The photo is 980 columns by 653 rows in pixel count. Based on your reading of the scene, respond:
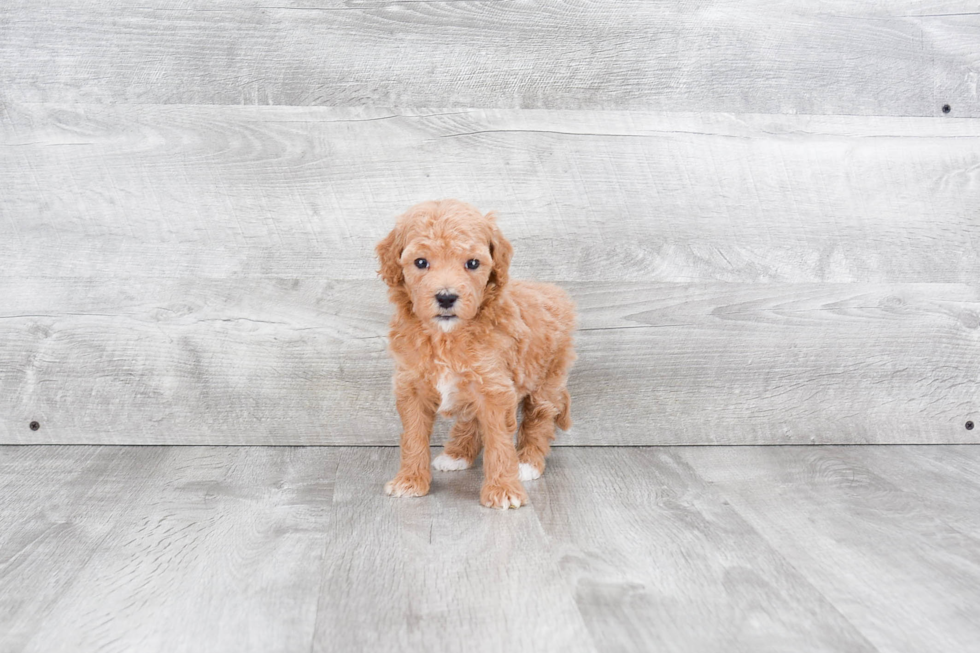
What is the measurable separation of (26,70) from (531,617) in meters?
1.64

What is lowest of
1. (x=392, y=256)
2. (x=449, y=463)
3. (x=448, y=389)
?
(x=449, y=463)

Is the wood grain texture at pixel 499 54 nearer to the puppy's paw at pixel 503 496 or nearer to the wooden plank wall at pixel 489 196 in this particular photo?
the wooden plank wall at pixel 489 196

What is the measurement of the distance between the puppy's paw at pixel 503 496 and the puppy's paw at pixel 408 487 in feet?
0.41

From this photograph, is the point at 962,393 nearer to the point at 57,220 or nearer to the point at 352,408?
the point at 352,408

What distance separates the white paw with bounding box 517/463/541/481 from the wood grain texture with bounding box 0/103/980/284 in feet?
1.52

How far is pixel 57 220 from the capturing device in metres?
1.94

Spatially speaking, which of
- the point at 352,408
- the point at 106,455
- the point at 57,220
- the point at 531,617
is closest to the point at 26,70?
the point at 57,220

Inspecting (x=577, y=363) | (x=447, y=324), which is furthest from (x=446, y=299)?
(x=577, y=363)

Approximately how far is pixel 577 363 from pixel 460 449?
369mm

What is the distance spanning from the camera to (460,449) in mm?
1863

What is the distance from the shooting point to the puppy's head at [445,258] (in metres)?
1.47

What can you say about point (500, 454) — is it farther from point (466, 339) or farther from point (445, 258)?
point (445, 258)

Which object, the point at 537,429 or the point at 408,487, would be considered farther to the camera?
the point at 537,429

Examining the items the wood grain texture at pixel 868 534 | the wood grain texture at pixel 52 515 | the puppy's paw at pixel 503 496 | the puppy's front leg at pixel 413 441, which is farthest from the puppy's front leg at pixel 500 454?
the wood grain texture at pixel 52 515
